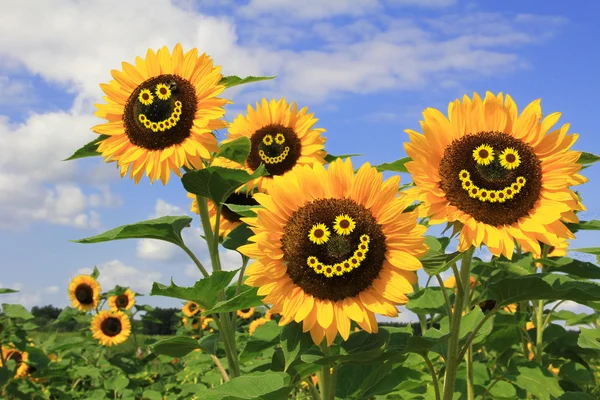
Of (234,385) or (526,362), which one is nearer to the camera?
(234,385)

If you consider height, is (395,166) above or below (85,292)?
→ below

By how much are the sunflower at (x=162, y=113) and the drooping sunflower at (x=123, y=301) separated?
22.8ft

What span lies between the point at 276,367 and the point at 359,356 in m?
0.60

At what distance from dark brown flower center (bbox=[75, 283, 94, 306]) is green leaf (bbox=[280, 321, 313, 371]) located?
26.5 feet

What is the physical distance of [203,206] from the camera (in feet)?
10.4

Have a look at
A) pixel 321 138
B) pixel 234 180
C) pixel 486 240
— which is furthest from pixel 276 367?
pixel 321 138

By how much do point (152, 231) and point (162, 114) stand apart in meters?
0.59

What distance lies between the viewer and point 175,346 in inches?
120

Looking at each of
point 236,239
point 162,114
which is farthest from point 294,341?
point 162,114

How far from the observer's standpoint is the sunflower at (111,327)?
30.2 ft

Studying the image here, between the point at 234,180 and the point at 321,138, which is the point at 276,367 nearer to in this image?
the point at 234,180

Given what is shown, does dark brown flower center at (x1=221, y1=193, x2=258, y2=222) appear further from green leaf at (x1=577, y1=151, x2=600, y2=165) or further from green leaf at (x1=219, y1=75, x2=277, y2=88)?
green leaf at (x1=577, y1=151, x2=600, y2=165)

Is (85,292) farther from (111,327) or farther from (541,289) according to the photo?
(541,289)

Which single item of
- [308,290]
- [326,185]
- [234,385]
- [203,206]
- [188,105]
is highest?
[188,105]
